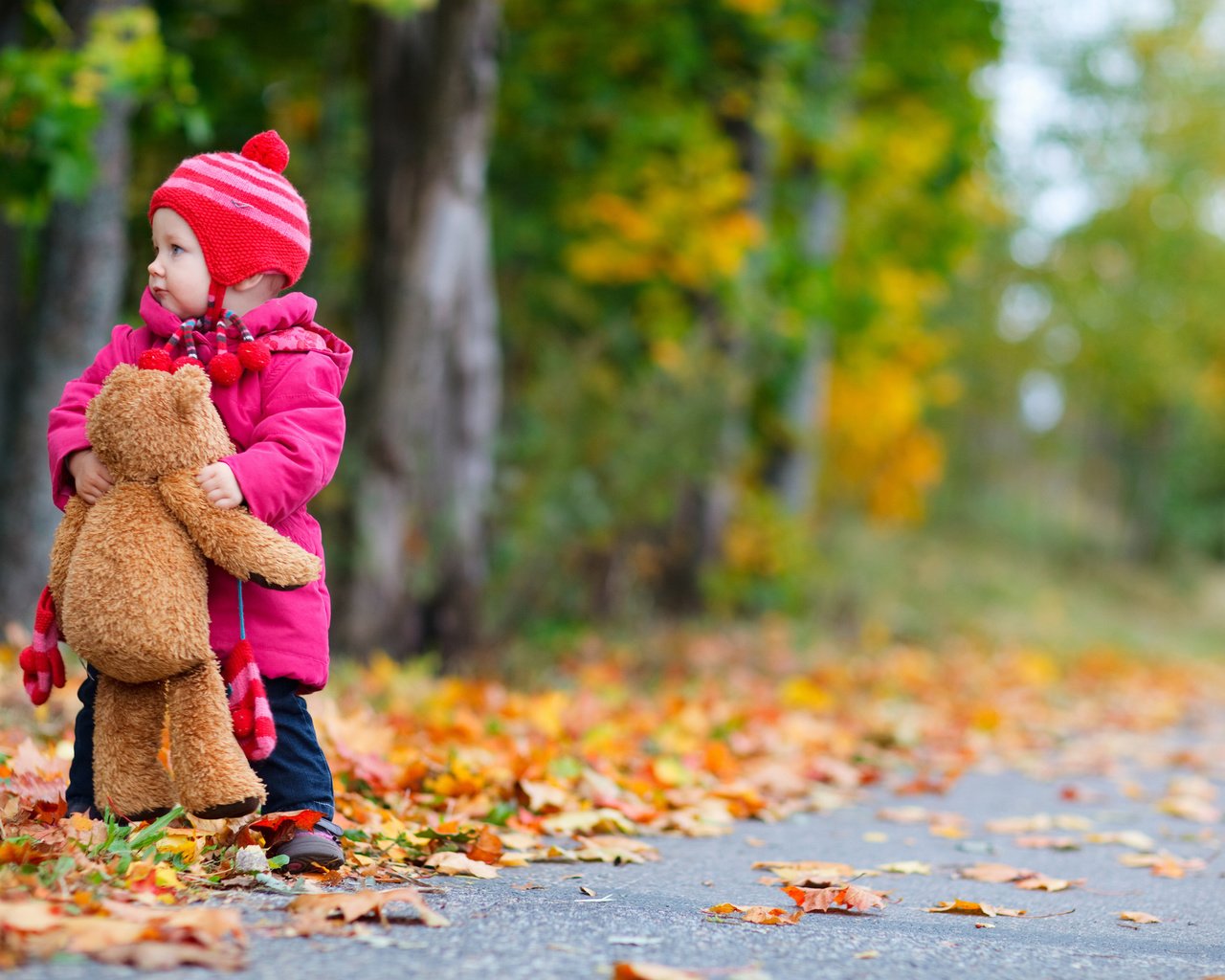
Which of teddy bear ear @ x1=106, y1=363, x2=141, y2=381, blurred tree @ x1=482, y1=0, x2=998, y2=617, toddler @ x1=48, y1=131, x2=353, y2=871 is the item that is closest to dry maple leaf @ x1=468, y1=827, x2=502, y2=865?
toddler @ x1=48, y1=131, x2=353, y2=871

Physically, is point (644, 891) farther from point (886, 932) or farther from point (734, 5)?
point (734, 5)

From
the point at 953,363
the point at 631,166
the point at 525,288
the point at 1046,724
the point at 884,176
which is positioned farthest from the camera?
the point at 953,363

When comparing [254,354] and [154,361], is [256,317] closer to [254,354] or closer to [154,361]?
[254,354]

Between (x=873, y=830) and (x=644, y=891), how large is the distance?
1720 mm

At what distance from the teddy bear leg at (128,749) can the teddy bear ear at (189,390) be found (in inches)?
25.3

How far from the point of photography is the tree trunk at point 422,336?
8.52m

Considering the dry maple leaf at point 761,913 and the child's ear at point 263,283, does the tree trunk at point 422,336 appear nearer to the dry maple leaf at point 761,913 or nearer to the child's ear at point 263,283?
the child's ear at point 263,283

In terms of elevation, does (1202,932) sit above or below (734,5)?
below

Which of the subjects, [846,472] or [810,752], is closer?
[810,752]

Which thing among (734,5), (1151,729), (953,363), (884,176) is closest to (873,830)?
(1151,729)

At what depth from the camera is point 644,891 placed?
3.41 meters

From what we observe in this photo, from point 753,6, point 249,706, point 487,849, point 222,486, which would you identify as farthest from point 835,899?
point 753,6

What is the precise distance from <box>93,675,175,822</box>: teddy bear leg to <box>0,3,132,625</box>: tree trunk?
11.6 feet

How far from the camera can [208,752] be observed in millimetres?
2994
